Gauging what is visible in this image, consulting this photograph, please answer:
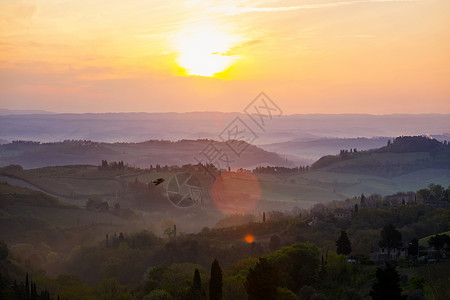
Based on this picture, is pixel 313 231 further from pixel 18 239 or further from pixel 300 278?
pixel 18 239

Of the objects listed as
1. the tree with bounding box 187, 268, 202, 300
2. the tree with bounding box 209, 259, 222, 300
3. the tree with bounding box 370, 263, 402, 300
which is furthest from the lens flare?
the tree with bounding box 370, 263, 402, 300

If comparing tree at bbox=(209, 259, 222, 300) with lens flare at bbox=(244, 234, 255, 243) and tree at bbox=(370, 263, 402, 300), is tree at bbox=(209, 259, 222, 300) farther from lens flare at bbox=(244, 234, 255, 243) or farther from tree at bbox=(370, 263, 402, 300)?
lens flare at bbox=(244, 234, 255, 243)

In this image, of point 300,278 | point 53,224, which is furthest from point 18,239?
point 300,278

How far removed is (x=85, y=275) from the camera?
130250 mm

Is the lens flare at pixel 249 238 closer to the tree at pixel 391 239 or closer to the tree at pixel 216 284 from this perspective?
the tree at pixel 391 239

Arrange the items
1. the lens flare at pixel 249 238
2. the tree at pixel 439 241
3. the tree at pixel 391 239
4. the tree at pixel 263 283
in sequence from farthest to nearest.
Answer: the lens flare at pixel 249 238, the tree at pixel 391 239, the tree at pixel 439 241, the tree at pixel 263 283

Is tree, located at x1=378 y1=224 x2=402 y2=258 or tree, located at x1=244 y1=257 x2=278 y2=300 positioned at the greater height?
tree, located at x1=378 y1=224 x2=402 y2=258

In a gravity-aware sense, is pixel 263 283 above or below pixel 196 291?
above

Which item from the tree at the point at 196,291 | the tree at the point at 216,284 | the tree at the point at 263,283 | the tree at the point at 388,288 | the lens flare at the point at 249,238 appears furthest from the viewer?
the lens flare at the point at 249,238

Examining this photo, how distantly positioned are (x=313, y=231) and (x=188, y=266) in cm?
3840

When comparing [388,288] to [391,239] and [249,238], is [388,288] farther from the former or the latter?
[249,238]

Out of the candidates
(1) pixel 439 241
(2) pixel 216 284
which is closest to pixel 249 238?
(1) pixel 439 241

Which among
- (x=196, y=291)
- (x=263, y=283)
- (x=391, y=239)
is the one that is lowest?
(x=196, y=291)

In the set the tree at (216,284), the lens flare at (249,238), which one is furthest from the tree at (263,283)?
the lens flare at (249,238)
